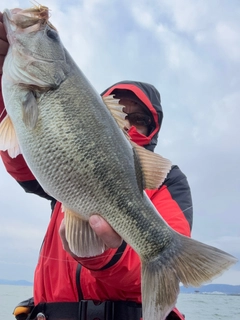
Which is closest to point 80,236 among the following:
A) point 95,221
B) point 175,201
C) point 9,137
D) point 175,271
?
point 95,221

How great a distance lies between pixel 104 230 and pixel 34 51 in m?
1.41

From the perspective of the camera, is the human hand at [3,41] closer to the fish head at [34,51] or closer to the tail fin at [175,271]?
the fish head at [34,51]

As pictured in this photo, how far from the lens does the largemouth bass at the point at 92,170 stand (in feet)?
7.63

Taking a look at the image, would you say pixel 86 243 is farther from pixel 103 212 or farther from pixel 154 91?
pixel 154 91

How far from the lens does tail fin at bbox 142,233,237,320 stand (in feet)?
7.51

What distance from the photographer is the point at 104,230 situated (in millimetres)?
2350

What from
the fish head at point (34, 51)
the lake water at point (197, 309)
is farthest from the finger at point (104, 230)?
the lake water at point (197, 309)

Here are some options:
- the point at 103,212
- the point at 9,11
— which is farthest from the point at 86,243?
the point at 9,11

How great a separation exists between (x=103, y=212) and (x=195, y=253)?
653 mm

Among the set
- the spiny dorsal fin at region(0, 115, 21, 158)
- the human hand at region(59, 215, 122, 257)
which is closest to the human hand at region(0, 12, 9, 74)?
the spiny dorsal fin at region(0, 115, 21, 158)

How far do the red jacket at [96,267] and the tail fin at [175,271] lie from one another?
35 centimetres

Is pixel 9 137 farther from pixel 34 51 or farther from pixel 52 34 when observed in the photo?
pixel 52 34

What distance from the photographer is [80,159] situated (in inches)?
92.5

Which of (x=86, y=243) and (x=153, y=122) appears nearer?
(x=86, y=243)
